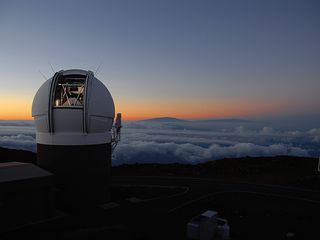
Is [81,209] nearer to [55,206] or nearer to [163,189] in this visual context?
[55,206]

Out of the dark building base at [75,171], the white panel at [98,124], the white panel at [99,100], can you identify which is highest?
the white panel at [99,100]

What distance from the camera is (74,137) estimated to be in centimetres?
2088

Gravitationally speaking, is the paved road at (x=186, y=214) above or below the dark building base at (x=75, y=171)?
below

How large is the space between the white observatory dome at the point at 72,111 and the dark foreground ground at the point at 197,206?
18.2 ft

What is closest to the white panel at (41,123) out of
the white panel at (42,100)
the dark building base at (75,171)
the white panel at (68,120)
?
the white panel at (42,100)

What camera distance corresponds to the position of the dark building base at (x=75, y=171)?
827 inches

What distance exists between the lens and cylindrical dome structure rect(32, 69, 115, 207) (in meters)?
20.9

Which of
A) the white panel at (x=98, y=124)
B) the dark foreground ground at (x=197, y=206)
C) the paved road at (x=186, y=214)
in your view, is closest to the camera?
the paved road at (x=186, y=214)

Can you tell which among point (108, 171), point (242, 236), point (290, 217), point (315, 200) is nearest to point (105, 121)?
point (108, 171)

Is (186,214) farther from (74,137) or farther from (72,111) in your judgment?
(72,111)

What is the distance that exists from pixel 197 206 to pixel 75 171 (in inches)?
393

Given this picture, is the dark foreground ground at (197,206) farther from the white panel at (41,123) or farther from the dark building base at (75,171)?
the white panel at (41,123)

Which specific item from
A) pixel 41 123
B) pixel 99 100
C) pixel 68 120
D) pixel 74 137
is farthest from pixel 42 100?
pixel 99 100

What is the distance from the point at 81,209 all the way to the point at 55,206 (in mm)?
2027
